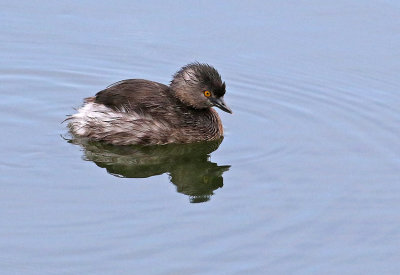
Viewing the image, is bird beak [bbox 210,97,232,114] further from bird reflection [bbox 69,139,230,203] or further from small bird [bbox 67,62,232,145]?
bird reflection [bbox 69,139,230,203]

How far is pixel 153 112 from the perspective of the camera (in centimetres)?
1146

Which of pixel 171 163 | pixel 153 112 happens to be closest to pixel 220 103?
pixel 153 112

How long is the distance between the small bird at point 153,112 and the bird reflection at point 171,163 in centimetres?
11

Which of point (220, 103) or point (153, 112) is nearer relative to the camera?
point (153, 112)

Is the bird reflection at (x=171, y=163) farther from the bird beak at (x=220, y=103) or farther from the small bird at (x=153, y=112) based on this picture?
the bird beak at (x=220, y=103)

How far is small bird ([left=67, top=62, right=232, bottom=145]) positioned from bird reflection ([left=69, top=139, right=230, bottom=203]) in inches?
4.4

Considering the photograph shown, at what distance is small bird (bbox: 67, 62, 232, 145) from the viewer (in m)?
11.4

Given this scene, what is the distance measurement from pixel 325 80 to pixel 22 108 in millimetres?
3930

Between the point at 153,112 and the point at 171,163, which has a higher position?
the point at 153,112

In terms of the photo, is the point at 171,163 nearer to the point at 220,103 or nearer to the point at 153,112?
the point at 153,112

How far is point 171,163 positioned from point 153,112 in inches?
30.4

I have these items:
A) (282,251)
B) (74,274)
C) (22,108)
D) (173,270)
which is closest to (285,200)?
(282,251)

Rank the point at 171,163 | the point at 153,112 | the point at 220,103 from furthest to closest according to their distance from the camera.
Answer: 1. the point at 220,103
2. the point at 153,112
3. the point at 171,163

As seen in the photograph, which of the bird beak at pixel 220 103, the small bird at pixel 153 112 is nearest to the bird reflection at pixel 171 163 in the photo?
the small bird at pixel 153 112
